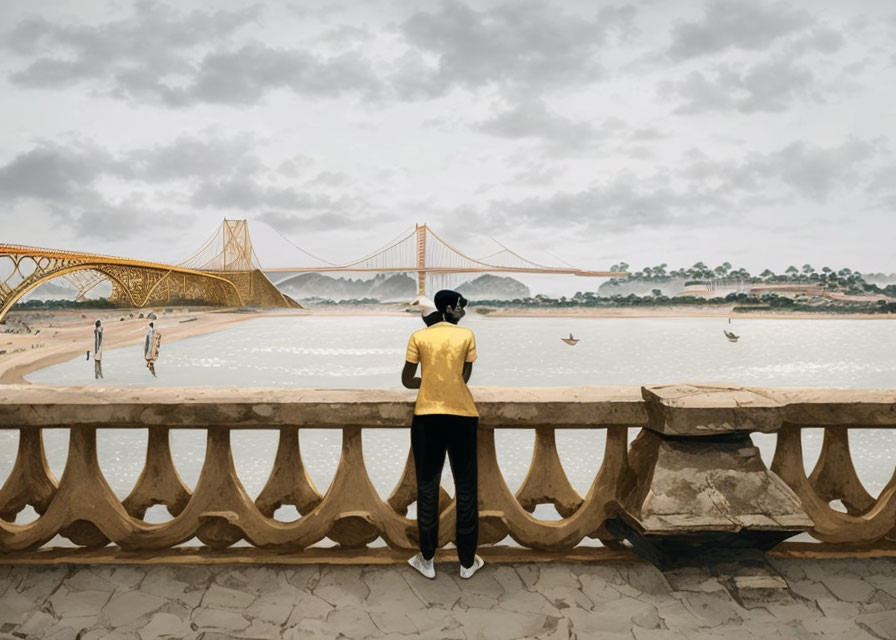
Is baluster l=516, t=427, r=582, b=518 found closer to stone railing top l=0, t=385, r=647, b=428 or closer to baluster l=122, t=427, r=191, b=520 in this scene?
stone railing top l=0, t=385, r=647, b=428

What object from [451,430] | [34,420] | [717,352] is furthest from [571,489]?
[717,352]

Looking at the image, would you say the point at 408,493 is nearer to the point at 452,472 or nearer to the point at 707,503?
the point at 452,472

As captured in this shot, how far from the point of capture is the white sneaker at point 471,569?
2.74 meters

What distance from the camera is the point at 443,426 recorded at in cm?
270

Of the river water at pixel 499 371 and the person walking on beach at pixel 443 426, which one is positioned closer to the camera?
the person walking on beach at pixel 443 426

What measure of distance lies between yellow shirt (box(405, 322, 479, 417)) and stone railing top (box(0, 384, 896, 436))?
0.16 m

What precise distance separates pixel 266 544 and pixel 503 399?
132 cm

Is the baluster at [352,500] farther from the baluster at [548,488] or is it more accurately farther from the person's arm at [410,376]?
the baluster at [548,488]

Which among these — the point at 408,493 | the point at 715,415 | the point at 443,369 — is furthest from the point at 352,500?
the point at 715,415

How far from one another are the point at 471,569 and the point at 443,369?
92cm

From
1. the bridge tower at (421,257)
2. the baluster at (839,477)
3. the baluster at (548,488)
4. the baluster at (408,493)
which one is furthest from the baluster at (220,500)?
the bridge tower at (421,257)

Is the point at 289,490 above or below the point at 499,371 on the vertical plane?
above

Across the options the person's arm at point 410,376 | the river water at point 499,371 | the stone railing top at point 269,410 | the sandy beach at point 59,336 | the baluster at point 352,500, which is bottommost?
the river water at point 499,371

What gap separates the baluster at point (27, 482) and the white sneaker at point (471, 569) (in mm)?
2005
